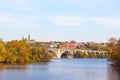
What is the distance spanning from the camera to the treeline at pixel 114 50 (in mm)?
89375

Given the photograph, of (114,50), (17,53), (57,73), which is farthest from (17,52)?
(57,73)

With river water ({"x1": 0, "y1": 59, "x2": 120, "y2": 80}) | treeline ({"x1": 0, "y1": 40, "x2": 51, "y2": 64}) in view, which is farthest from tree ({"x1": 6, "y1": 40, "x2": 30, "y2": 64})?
river water ({"x1": 0, "y1": 59, "x2": 120, "y2": 80})

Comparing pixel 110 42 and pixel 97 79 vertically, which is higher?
pixel 110 42

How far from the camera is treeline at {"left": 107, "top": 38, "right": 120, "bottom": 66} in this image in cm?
8938

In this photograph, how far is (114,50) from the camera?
9456cm

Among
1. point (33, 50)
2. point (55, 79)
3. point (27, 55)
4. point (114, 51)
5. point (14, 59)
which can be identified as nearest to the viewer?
point (55, 79)

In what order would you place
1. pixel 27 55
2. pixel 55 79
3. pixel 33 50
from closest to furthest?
1. pixel 55 79
2. pixel 27 55
3. pixel 33 50

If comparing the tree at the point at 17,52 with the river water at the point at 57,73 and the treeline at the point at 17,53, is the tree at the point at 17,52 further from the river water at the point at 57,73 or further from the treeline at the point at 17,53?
the river water at the point at 57,73

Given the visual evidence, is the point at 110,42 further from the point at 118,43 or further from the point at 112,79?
the point at 112,79

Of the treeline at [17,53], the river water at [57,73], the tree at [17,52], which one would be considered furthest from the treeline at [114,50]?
the treeline at [17,53]

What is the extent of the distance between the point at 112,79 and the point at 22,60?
2323 inches

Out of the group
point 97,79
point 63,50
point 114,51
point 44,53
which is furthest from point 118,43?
point 63,50

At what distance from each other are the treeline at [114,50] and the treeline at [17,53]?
2512 cm

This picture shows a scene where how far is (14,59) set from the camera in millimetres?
101750
